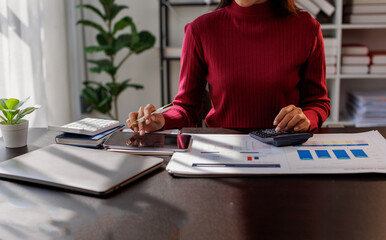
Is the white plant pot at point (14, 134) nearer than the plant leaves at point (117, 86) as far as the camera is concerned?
Yes

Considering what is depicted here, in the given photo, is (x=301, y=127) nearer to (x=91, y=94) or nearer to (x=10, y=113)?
(x=10, y=113)

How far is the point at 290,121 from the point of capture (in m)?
0.98

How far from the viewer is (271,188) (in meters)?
0.70

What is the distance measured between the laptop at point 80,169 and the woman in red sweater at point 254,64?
19.6 inches

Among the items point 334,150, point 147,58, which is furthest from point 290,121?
point 147,58

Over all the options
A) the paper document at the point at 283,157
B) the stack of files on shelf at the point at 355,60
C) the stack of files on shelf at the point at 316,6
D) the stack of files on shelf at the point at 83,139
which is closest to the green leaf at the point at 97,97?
the stack of files on shelf at the point at 316,6

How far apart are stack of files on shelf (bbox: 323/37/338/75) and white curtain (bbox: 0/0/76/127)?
171 cm

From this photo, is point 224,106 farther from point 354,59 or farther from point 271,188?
point 354,59

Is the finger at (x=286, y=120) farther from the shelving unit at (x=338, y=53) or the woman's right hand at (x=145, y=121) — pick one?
the shelving unit at (x=338, y=53)

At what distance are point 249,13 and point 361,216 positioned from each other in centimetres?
95

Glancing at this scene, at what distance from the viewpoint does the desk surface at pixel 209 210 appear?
1.79 ft

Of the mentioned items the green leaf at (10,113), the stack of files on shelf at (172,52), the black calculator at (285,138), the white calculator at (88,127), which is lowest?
the black calculator at (285,138)

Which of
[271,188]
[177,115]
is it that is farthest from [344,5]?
[271,188]

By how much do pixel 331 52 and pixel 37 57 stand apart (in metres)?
1.77
